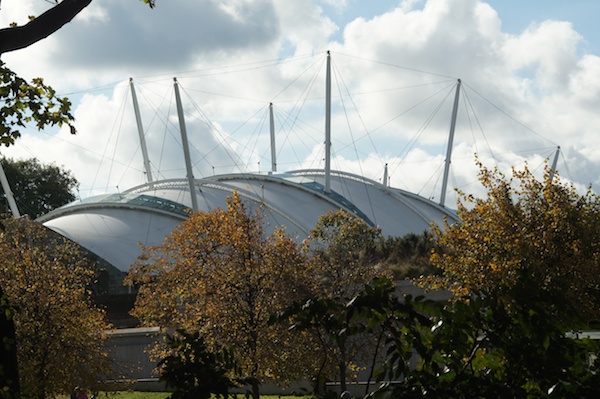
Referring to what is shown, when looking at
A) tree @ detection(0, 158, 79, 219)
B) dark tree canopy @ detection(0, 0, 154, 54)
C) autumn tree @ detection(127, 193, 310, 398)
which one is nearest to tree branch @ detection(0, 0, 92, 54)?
dark tree canopy @ detection(0, 0, 154, 54)

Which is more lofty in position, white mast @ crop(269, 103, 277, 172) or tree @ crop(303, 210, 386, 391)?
white mast @ crop(269, 103, 277, 172)

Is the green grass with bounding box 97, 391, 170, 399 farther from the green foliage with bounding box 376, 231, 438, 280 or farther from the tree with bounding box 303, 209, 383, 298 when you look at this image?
the green foliage with bounding box 376, 231, 438, 280

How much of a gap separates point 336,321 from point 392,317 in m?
0.37

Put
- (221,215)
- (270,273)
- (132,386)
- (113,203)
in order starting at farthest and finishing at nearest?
(113,203) < (132,386) < (221,215) < (270,273)

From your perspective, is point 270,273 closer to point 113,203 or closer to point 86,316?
point 86,316

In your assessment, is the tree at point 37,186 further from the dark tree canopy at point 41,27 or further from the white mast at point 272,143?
the dark tree canopy at point 41,27

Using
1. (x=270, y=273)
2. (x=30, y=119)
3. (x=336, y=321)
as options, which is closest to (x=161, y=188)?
(x=270, y=273)

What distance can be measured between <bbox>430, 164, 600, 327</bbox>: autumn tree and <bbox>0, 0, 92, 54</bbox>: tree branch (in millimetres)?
17693

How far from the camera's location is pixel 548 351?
18.7 ft

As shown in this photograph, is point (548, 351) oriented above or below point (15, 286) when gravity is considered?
below

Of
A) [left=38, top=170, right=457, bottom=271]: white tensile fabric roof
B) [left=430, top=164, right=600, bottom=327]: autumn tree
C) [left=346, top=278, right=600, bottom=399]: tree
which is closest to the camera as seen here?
[left=346, top=278, right=600, bottom=399]: tree

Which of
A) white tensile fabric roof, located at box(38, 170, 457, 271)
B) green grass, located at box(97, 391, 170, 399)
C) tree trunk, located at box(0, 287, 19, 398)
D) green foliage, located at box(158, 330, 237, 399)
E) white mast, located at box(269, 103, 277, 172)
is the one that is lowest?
green foliage, located at box(158, 330, 237, 399)

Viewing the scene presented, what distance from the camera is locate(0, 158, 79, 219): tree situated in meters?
101

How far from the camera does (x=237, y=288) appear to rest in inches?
1109
